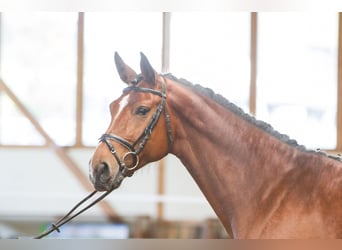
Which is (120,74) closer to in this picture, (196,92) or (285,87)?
(196,92)

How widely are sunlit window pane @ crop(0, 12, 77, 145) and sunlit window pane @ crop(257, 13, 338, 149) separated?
2.41 ft

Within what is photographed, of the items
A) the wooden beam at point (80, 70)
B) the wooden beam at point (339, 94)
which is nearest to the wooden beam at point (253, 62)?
the wooden beam at point (339, 94)

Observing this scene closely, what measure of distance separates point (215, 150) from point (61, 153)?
662 millimetres

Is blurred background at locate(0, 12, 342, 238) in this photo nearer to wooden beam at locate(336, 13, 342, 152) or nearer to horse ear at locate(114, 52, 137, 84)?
wooden beam at locate(336, 13, 342, 152)

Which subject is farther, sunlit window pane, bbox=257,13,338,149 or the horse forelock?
sunlit window pane, bbox=257,13,338,149

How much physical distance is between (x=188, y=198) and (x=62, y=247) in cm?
50

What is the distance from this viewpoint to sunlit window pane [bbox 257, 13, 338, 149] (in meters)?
1.89

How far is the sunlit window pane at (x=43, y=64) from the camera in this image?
1961mm

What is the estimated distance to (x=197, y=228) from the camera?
1894mm

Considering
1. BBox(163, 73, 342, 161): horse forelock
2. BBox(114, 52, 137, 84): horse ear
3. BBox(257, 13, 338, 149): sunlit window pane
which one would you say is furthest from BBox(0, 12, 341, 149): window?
BBox(163, 73, 342, 161): horse forelock

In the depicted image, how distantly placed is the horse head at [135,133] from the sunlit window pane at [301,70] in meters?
0.49

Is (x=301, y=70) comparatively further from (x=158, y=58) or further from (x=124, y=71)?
(x=124, y=71)

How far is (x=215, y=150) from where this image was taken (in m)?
1.54

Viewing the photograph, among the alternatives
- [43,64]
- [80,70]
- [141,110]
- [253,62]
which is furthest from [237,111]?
[43,64]
